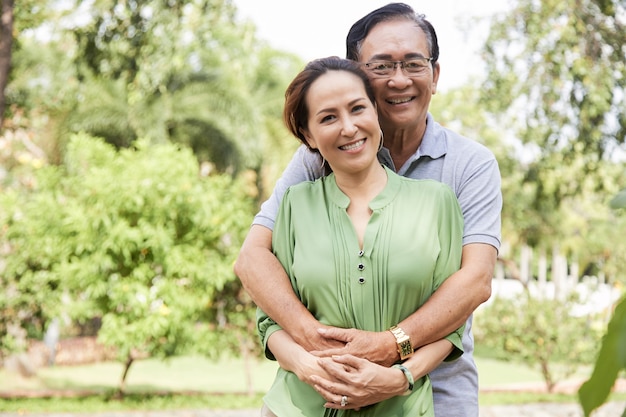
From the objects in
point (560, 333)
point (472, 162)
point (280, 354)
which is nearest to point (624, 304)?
point (280, 354)

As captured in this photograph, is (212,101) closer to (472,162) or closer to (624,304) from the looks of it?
(472,162)

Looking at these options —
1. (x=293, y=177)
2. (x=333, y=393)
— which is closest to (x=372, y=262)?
(x=333, y=393)

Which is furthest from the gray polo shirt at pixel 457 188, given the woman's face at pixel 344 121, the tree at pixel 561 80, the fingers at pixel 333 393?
the tree at pixel 561 80

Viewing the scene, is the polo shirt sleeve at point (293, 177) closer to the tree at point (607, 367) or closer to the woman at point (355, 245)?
the woman at point (355, 245)

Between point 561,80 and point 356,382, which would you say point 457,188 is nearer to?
point 356,382

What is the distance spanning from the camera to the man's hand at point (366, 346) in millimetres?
1773

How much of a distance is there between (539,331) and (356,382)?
999 centimetres

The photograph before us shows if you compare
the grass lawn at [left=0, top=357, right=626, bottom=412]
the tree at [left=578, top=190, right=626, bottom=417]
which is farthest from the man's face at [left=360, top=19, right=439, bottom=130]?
the grass lawn at [left=0, top=357, right=626, bottom=412]

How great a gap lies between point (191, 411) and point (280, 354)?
26.0 feet

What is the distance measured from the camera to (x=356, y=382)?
68.0 inches

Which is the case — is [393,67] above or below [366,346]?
above

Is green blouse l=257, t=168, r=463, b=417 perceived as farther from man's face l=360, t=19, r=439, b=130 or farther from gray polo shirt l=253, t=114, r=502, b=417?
man's face l=360, t=19, r=439, b=130

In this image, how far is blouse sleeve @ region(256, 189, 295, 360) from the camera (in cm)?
196

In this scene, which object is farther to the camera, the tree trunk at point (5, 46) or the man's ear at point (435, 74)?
the tree trunk at point (5, 46)
